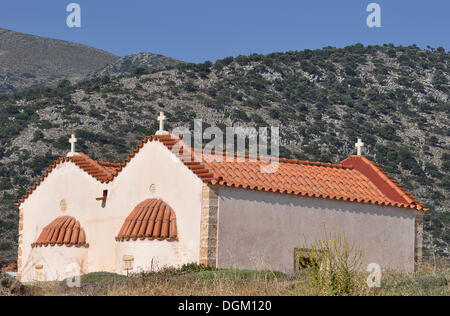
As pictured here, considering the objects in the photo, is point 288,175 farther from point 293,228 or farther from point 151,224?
point 151,224

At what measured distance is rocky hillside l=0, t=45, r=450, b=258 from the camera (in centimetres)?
6334

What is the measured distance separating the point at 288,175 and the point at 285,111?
49.7 metres

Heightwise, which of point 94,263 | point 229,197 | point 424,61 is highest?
point 424,61

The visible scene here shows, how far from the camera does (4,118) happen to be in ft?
229

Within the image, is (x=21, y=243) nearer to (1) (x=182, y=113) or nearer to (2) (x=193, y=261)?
(2) (x=193, y=261)

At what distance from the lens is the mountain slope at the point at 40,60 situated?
5468 inches

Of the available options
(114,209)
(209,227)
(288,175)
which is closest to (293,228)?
(288,175)

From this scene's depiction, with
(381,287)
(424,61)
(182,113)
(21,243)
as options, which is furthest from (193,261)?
(424,61)

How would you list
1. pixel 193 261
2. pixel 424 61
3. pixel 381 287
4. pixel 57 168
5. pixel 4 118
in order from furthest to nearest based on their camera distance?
1. pixel 424 61
2. pixel 4 118
3. pixel 57 168
4. pixel 193 261
5. pixel 381 287

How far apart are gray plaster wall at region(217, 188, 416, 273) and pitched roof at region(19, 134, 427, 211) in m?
0.32

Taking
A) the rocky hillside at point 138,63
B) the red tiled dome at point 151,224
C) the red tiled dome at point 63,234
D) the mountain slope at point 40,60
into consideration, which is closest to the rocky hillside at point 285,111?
the red tiled dome at point 63,234

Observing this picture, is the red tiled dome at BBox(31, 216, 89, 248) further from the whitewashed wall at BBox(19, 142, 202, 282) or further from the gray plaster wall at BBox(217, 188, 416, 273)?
the gray plaster wall at BBox(217, 188, 416, 273)

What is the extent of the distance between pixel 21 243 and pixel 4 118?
41438 mm

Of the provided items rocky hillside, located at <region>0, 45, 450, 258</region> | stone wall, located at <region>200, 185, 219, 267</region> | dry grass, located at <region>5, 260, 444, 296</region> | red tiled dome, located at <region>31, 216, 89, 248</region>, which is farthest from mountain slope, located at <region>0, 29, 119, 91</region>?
dry grass, located at <region>5, 260, 444, 296</region>
